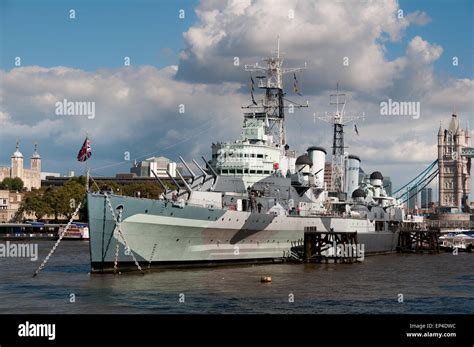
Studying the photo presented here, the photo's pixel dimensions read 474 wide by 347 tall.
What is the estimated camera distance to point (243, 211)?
49094 millimetres

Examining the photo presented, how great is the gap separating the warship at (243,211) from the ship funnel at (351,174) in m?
3.23

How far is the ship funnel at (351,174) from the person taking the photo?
84406 mm

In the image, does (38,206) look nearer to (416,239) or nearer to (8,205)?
(8,205)

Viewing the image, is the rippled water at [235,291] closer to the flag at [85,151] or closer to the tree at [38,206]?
the flag at [85,151]

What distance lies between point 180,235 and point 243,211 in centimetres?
676

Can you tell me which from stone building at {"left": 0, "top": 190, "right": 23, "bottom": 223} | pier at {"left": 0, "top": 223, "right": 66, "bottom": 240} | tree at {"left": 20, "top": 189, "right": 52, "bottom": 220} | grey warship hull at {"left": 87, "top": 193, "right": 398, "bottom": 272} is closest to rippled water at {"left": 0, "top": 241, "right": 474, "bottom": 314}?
grey warship hull at {"left": 87, "top": 193, "right": 398, "bottom": 272}

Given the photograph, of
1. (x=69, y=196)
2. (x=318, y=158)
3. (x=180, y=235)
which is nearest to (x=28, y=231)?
(x=69, y=196)

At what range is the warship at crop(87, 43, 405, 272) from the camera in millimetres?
40656

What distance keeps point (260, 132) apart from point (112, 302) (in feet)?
101

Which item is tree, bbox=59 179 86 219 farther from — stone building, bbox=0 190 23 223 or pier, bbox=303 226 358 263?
pier, bbox=303 226 358 263

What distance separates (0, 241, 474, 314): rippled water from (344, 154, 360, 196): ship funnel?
1371 inches

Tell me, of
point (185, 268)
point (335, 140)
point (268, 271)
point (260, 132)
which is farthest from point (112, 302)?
point (335, 140)

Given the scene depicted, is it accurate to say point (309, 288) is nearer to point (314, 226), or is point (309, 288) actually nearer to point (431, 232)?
point (314, 226)

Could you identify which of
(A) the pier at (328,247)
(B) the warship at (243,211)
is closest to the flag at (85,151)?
(B) the warship at (243,211)
